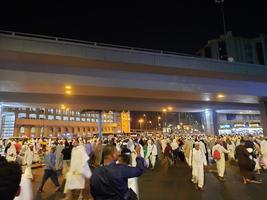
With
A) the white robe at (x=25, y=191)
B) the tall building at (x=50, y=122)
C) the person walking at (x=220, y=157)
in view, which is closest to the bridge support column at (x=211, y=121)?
the person walking at (x=220, y=157)

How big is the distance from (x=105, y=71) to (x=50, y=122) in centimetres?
9340

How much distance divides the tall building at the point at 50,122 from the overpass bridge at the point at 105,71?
51.1 m

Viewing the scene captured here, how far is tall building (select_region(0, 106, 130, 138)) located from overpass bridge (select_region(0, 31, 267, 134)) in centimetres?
5112

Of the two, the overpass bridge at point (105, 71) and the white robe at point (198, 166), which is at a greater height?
the overpass bridge at point (105, 71)

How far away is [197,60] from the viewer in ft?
61.1

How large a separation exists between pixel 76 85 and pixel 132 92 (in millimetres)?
5360

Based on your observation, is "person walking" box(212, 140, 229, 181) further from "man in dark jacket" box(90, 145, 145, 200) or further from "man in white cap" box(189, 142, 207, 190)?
"man in dark jacket" box(90, 145, 145, 200)

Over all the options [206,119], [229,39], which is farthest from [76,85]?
[229,39]

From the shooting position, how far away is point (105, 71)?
1752 centimetres

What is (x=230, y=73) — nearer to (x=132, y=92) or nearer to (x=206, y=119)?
(x=132, y=92)

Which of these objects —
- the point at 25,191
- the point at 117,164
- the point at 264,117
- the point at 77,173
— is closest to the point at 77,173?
the point at 77,173

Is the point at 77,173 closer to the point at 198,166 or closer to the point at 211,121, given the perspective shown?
the point at 198,166

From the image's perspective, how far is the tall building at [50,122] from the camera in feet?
291

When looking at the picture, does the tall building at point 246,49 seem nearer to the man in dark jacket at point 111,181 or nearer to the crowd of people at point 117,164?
the crowd of people at point 117,164
